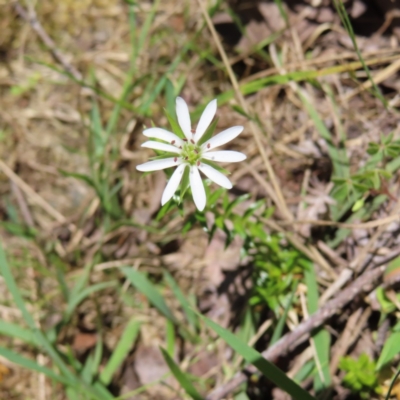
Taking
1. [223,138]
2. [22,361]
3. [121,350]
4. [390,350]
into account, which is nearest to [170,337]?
[121,350]

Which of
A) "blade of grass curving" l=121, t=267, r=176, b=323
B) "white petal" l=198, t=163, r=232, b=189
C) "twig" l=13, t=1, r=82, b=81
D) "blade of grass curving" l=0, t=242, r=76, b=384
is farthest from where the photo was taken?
"twig" l=13, t=1, r=82, b=81

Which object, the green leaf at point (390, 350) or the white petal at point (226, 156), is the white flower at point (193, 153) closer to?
the white petal at point (226, 156)

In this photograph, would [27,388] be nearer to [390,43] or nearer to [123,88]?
[123,88]

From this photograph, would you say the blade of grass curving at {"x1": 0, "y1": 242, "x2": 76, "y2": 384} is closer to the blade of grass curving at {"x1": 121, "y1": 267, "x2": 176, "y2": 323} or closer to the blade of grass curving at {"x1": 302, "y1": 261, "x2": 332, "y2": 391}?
the blade of grass curving at {"x1": 121, "y1": 267, "x2": 176, "y2": 323}

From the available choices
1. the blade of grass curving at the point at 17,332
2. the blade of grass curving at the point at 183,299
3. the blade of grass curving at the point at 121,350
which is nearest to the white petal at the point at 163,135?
the blade of grass curving at the point at 183,299

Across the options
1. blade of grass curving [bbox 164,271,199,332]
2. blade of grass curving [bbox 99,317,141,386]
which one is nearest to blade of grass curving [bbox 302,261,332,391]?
blade of grass curving [bbox 164,271,199,332]

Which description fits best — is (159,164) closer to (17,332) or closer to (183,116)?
(183,116)
